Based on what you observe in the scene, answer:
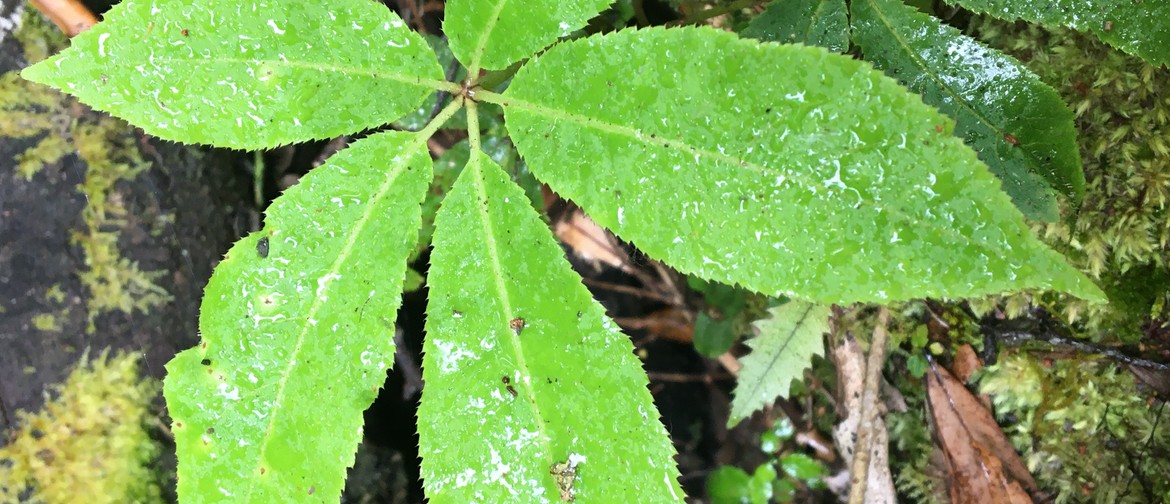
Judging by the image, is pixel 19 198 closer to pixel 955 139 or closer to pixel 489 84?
pixel 489 84

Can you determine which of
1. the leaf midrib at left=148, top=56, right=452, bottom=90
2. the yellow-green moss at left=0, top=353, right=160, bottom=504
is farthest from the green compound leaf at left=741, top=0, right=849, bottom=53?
the yellow-green moss at left=0, top=353, right=160, bottom=504

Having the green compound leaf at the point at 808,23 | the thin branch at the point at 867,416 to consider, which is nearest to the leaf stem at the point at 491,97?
the green compound leaf at the point at 808,23

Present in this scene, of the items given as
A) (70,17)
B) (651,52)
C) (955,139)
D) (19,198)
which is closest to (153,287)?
(19,198)

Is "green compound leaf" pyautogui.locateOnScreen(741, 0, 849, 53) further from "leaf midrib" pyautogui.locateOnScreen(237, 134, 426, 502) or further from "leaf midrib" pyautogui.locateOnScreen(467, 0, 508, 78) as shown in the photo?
"leaf midrib" pyautogui.locateOnScreen(237, 134, 426, 502)

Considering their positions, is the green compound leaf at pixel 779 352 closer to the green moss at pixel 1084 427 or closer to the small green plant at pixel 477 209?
the green moss at pixel 1084 427

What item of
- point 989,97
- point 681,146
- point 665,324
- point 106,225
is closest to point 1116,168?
point 989,97

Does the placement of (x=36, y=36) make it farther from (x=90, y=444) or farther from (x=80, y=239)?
(x=90, y=444)
